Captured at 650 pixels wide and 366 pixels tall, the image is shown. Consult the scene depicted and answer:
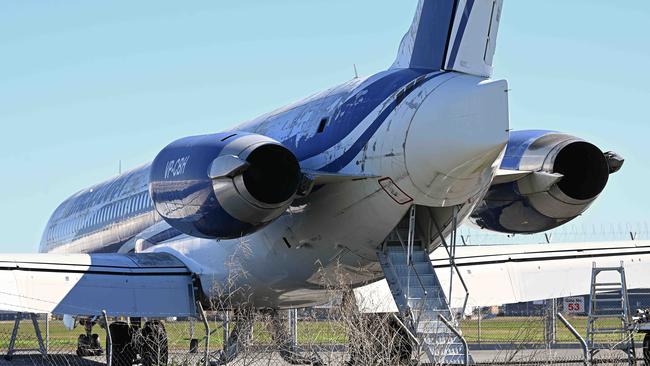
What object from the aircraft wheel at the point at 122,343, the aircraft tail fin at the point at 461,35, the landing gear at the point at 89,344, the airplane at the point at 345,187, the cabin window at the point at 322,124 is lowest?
the landing gear at the point at 89,344

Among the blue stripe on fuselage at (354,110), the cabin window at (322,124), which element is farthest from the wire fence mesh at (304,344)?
the cabin window at (322,124)

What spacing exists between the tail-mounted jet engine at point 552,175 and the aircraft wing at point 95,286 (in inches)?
215

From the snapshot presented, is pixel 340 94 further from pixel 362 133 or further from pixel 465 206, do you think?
pixel 465 206

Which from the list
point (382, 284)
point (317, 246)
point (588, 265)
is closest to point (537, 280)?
point (588, 265)

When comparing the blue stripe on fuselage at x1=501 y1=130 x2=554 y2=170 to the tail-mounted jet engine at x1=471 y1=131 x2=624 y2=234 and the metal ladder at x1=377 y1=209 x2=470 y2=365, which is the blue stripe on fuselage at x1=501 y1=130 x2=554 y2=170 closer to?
the tail-mounted jet engine at x1=471 y1=131 x2=624 y2=234

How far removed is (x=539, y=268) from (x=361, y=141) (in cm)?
560

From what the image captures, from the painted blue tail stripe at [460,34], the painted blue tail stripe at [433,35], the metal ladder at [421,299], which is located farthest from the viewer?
the painted blue tail stripe at [433,35]

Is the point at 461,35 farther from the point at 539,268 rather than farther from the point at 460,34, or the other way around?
the point at 539,268

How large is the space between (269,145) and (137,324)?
738 centimetres

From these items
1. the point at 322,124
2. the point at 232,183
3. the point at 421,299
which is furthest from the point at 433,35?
the point at 421,299

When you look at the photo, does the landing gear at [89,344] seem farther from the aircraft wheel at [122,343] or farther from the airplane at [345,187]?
the airplane at [345,187]

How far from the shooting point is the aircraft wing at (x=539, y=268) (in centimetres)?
1841

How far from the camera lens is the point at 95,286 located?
17156 mm

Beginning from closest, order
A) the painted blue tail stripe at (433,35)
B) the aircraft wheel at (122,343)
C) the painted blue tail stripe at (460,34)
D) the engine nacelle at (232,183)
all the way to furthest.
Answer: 1. the engine nacelle at (232,183)
2. the painted blue tail stripe at (460,34)
3. the painted blue tail stripe at (433,35)
4. the aircraft wheel at (122,343)
